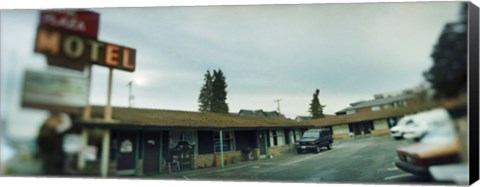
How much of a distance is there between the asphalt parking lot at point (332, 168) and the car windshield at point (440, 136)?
393mm

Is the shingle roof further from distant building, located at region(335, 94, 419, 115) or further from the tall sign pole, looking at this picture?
distant building, located at region(335, 94, 419, 115)

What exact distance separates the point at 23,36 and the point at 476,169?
10.1 meters

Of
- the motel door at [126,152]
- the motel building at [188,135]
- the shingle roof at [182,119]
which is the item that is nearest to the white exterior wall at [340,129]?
the motel building at [188,135]

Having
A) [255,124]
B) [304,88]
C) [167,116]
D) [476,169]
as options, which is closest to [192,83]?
[167,116]

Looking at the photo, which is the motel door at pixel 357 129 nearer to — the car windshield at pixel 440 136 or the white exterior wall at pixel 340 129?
the white exterior wall at pixel 340 129

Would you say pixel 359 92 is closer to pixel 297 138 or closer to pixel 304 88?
pixel 304 88

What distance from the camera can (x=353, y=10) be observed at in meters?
7.61

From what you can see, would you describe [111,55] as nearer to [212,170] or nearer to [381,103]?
[212,170]

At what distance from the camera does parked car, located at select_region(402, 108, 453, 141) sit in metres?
6.97

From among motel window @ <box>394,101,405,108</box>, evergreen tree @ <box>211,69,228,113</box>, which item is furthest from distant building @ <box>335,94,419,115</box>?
evergreen tree @ <box>211,69,228,113</box>

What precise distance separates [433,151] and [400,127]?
77 cm

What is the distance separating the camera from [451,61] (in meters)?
6.83

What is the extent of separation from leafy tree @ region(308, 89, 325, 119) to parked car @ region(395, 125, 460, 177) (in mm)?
1966

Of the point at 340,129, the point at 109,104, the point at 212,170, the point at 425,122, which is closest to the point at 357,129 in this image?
the point at 340,129
